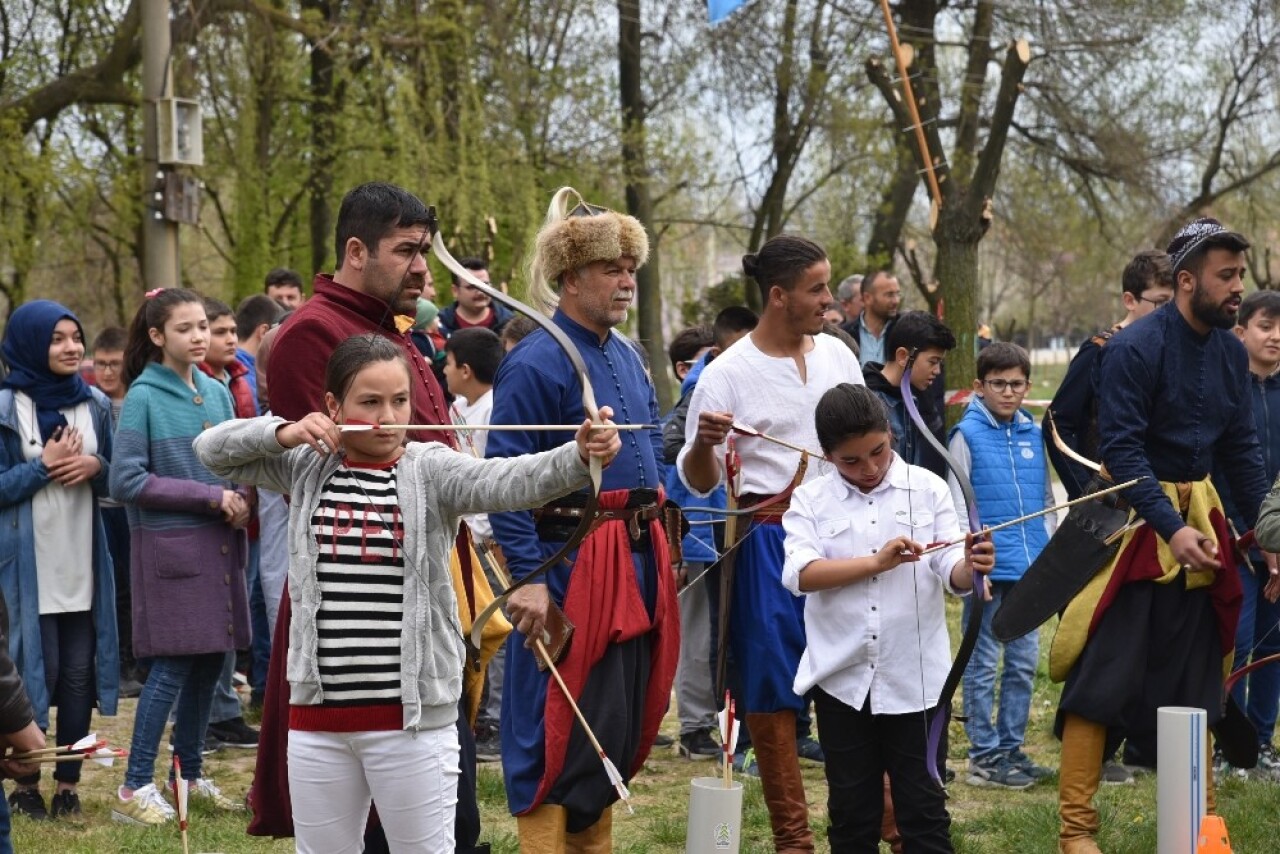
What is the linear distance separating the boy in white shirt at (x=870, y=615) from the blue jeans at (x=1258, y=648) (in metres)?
1.65

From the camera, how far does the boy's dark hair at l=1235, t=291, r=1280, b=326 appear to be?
629cm

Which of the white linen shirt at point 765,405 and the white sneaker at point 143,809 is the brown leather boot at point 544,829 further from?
the white sneaker at point 143,809

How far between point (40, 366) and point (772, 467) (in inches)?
107

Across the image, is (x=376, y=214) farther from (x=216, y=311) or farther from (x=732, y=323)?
(x=732, y=323)

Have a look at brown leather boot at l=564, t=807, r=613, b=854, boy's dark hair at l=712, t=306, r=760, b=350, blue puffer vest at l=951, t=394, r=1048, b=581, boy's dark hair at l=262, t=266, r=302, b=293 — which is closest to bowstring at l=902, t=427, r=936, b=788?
brown leather boot at l=564, t=807, r=613, b=854

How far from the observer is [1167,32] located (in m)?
19.6

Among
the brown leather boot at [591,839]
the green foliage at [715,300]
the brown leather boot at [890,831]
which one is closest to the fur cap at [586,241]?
the brown leather boot at [591,839]

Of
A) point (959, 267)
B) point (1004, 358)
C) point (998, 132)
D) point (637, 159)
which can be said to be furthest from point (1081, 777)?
point (637, 159)

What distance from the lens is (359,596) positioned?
359 cm

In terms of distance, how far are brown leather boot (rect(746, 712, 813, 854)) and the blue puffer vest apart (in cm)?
178

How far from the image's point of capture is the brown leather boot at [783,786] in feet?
16.7

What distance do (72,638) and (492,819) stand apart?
1705 mm

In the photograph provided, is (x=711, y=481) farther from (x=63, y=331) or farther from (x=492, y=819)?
(x=63, y=331)

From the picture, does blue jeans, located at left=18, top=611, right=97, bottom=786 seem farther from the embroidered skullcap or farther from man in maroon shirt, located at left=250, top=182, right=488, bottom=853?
the embroidered skullcap
